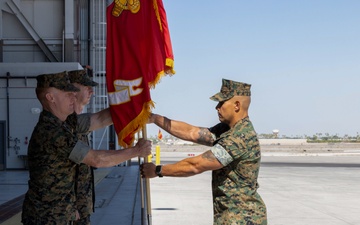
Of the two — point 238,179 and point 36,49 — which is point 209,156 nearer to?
point 238,179

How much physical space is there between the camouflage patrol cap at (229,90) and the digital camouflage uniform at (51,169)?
1070 millimetres

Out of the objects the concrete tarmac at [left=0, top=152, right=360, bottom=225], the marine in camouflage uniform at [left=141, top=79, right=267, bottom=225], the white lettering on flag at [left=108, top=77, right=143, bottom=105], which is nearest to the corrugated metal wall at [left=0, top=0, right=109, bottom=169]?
the concrete tarmac at [left=0, top=152, right=360, bottom=225]

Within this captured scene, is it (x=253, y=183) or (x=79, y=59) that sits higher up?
(x=79, y=59)

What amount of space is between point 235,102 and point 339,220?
6591 mm

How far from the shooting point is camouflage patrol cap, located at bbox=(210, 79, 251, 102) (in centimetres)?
402

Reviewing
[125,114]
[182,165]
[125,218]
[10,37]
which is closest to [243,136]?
[182,165]

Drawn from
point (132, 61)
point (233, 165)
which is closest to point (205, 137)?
point (233, 165)

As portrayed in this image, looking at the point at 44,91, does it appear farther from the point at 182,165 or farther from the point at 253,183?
the point at 253,183

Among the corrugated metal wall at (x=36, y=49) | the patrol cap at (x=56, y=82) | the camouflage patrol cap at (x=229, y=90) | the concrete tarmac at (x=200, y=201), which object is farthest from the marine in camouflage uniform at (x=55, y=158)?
the corrugated metal wall at (x=36, y=49)

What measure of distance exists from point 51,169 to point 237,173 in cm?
137

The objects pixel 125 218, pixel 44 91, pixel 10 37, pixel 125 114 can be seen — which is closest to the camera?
pixel 44 91

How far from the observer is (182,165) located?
4043 millimetres

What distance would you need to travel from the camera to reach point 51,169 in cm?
370

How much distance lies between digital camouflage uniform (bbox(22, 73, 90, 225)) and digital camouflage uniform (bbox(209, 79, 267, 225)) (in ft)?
3.42
